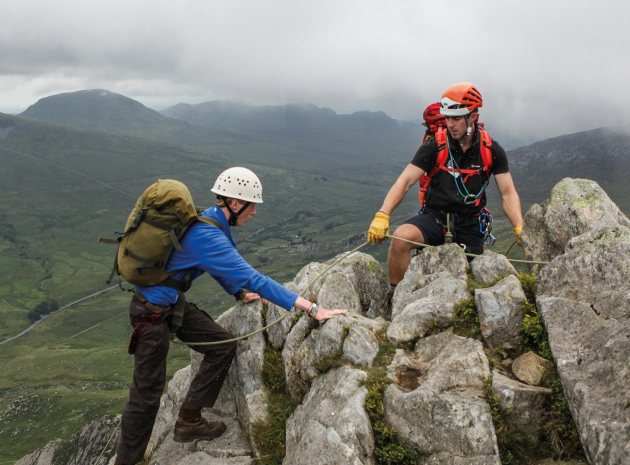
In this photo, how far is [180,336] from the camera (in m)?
14.1

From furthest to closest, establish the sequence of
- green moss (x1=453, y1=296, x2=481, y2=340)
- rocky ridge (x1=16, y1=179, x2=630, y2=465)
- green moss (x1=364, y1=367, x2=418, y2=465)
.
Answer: green moss (x1=453, y1=296, x2=481, y2=340) < green moss (x1=364, y1=367, x2=418, y2=465) < rocky ridge (x1=16, y1=179, x2=630, y2=465)

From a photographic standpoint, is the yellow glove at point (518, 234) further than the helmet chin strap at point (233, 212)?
Yes

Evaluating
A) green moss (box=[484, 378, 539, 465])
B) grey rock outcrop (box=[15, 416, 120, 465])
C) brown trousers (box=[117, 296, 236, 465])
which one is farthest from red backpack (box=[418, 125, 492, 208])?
grey rock outcrop (box=[15, 416, 120, 465])

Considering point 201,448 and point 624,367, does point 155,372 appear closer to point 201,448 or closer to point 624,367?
point 201,448

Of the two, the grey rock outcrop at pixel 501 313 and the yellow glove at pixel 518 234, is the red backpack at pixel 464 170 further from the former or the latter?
the grey rock outcrop at pixel 501 313

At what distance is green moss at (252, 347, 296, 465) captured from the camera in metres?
12.6

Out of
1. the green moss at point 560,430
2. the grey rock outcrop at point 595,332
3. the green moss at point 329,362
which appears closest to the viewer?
the grey rock outcrop at point 595,332

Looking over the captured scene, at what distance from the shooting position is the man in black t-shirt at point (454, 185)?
48.0 feet

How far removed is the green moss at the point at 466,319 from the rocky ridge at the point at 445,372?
0.22 feet

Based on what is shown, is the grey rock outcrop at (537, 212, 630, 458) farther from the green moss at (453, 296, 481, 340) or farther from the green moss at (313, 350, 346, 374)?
the green moss at (313, 350, 346, 374)

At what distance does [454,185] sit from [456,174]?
416 millimetres

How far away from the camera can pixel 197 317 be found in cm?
1402

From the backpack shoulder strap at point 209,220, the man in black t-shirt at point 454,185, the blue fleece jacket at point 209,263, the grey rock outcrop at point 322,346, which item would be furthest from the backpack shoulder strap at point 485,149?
the backpack shoulder strap at point 209,220

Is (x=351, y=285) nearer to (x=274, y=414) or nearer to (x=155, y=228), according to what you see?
(x=274, y=414)
